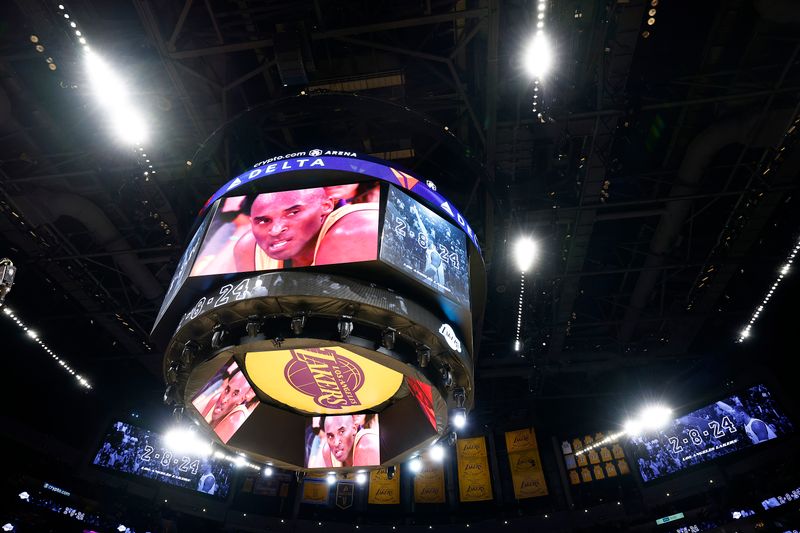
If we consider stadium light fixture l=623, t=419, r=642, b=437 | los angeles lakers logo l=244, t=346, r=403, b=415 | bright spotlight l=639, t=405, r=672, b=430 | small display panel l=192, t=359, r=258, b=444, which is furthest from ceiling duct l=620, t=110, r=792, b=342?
small display panel l=192, t=359, r=258, b=444

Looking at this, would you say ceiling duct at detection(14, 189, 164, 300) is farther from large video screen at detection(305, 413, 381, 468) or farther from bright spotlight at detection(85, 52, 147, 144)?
large video screen at detection(305, 413, 381, 468)

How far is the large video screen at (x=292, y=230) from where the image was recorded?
18.6 feet

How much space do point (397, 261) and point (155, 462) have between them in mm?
16747

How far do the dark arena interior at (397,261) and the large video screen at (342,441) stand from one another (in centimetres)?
5

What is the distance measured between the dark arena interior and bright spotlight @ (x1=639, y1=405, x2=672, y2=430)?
3.0 inches

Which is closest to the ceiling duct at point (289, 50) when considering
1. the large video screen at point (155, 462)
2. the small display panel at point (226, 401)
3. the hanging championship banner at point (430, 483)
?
the small display panel at point (226, 401)

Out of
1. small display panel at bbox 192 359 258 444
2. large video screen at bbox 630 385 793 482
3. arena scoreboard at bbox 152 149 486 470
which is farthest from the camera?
large video screen at bbox 630 385 793 482

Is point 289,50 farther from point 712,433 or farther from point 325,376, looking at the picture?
point 712,433

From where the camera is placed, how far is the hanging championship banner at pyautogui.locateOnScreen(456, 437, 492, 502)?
17656mm

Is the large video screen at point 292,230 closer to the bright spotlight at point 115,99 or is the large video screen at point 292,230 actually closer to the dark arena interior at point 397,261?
the dark arena interior at point 397,261

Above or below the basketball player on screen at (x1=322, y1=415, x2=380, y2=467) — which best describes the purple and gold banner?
above

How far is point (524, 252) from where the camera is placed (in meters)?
11.1

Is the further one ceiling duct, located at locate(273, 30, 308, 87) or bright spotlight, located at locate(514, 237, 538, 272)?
bright spotlight, located at locate(514, 237, 538, 272)

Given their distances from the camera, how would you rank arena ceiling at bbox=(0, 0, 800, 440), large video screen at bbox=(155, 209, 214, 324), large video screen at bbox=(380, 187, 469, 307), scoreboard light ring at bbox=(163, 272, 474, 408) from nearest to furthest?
1. scoreboard light ring at bbox=(163, 272, 474, 408)
2. large video screen at bbox=(380, 187, 469, 307)
3. large video screen at bbox=(155, 209, 214, 324)
4. arena ceiling at bbox=(0, 0, 800, 440)
